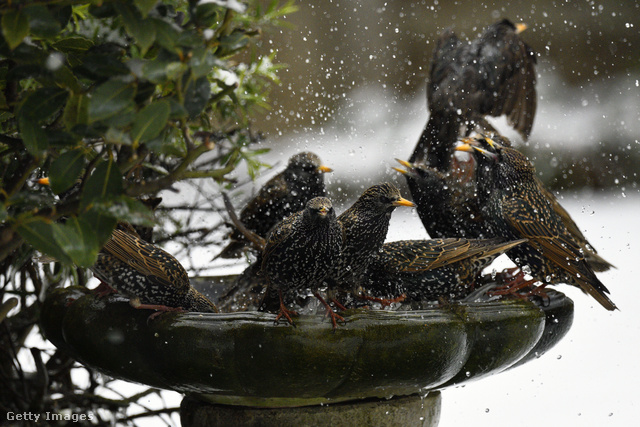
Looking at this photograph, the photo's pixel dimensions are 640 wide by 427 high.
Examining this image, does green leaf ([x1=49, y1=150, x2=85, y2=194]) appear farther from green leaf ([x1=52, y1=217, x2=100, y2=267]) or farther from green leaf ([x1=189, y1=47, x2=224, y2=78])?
green leaf ([x1=189, y1=47, x2=224, y2=78])

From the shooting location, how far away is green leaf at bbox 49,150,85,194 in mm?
980

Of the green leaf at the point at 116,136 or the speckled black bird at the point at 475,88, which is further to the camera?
the speckled black bird at the point at 475,88

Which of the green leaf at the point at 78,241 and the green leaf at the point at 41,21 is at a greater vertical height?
the green leaf at the point at 41,21

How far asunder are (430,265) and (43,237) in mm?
1163

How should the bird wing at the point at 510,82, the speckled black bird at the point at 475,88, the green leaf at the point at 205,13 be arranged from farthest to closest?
the bird wing at the point at 510,82 < the speckled black bird at the point at 475,88 < the green leaf at the point at 205,13

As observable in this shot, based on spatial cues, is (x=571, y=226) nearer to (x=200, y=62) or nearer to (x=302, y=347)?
(x=302, y=347)

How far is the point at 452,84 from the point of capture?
10.1ft

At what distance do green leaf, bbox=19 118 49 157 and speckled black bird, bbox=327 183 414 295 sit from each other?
90 centimetres

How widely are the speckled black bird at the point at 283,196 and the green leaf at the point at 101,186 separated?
59.2 inches

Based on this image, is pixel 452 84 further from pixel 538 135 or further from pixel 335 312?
pixel 538 135

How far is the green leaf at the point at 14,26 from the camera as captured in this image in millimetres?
844

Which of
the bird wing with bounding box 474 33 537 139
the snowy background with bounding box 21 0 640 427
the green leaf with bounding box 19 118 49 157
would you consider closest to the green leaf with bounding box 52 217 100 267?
the green leaf with bounding box 19 118 49 157

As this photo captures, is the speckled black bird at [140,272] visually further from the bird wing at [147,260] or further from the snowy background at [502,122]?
the snowy background at [502,122]

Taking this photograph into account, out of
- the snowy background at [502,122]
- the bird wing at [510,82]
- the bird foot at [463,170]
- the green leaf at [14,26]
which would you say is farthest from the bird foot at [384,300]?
the snowy background at [502,122]
